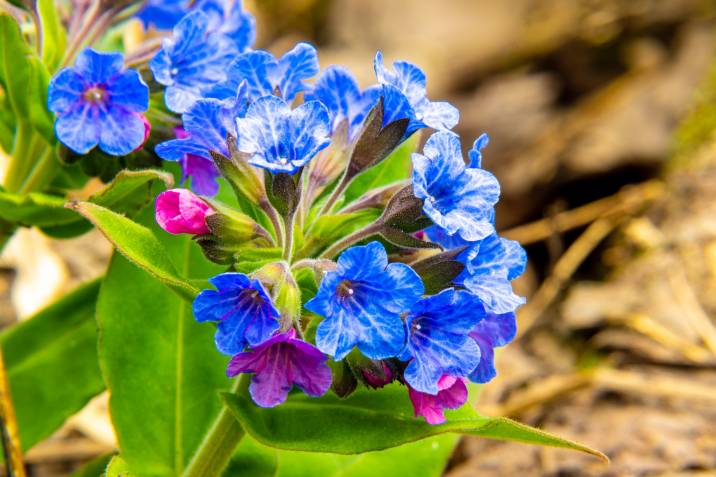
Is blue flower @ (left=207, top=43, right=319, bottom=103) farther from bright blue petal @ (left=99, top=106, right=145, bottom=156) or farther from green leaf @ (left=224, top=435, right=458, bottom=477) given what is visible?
green leaf @ (left=224, top=435, right=458, bottom=477)

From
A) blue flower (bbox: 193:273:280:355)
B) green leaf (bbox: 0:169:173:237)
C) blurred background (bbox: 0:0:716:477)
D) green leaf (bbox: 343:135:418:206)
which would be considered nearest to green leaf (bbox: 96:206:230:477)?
green leaf (bbox: 0:169:173:237)

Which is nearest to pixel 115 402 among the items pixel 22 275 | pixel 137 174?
pixel 137 174

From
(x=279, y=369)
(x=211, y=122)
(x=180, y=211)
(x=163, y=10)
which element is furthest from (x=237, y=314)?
(x=163, y=10)

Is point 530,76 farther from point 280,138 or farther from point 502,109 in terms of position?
point 280,138

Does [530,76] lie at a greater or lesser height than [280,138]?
lesser

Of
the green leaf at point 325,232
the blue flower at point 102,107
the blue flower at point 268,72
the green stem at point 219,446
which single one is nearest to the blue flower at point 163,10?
the blue flower at point 102,107

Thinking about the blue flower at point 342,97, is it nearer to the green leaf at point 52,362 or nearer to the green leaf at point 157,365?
the green leaf at point 157,365
